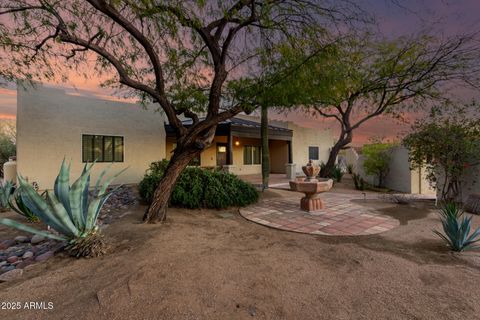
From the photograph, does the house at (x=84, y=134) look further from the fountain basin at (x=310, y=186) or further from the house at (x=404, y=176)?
the house at (x=404, y=176)

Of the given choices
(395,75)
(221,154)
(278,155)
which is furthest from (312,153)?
(395,75)

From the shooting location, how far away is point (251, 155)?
677 inches

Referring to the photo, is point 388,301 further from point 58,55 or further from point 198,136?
point 58,55

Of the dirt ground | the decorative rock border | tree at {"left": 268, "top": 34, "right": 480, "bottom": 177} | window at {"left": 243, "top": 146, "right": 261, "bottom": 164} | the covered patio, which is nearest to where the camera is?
the dirt ground

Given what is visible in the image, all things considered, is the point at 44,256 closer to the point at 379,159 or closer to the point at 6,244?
the point at 6,244

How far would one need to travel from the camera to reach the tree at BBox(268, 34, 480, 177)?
8508 millimetres

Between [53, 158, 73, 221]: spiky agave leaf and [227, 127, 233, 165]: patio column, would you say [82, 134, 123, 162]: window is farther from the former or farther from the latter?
[53, 158, 73, 221]: spiky agave leaf

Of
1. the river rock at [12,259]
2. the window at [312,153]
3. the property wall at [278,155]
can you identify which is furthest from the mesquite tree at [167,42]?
the window at [312,153]

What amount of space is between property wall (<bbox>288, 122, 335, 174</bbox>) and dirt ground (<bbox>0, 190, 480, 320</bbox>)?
1372 cm

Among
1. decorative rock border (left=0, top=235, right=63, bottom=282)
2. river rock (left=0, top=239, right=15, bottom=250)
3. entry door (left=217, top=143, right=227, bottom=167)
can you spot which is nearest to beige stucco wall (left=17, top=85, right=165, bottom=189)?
entry door (left=217, top=143, right=227, bottom=167)

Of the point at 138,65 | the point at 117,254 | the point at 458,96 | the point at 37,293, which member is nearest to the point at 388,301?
the point at 117,254

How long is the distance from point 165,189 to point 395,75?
11409 mm

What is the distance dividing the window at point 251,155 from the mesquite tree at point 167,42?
35.4 ft

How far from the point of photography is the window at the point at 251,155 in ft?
54.9
